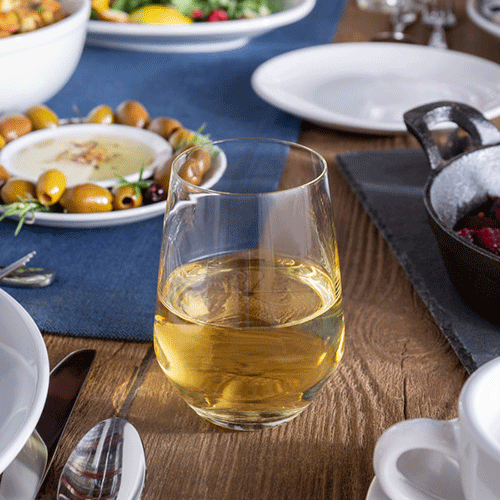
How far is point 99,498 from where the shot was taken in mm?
429

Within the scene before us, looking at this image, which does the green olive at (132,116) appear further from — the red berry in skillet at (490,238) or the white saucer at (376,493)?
the white saucer at (376,493)

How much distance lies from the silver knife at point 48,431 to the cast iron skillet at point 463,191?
320 millimetres

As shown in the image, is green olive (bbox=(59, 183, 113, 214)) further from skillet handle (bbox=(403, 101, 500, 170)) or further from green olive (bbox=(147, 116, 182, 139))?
skillet handle (bbox=(403, 101, 500, 170))

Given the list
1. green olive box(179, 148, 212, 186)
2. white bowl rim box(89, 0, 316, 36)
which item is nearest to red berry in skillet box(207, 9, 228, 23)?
white bowl rim box(89, 0, 316, 36)

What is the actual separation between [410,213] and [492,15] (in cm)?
91

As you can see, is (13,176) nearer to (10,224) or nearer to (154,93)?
(10,224)

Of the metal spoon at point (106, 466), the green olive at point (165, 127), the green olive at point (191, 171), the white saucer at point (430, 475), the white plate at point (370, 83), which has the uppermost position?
the green olive at point (191, 171)

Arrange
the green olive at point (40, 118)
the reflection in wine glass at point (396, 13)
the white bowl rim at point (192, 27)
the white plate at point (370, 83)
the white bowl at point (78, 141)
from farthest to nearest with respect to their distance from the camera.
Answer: the reflection in wine glass at point (396, 13) → the white bowl rim at point (192, 27) → the white plate at point (370, 83) → the green olive at point (40, 118) → the white bowl at point (78, 141)

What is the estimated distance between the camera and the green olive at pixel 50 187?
783mm

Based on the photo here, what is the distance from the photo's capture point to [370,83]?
1.26 meters

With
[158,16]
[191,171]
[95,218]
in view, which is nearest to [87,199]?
[95,218]

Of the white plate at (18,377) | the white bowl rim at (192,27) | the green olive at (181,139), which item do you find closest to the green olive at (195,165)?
the white plate at (18,377)

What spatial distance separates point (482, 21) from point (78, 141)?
37.9 inches

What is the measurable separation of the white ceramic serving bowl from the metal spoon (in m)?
0.67
